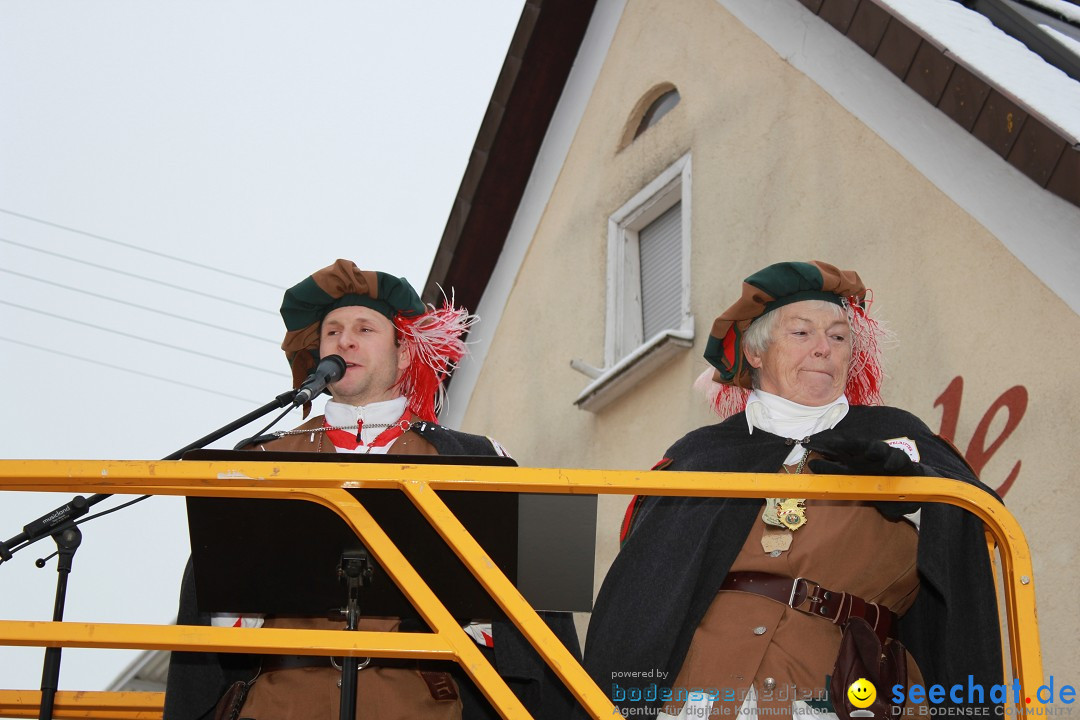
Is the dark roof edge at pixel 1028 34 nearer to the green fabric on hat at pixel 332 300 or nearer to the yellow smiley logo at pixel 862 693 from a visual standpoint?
the green fabric on hat at pixel 332 300

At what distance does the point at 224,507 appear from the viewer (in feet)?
11.3

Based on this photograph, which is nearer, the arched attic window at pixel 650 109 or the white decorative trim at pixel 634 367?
the white decorative trim at pixel 634 367

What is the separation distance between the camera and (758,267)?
293 inches

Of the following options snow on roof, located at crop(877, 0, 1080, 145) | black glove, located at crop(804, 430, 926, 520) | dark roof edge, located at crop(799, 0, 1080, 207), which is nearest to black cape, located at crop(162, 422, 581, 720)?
black glove, located at crop(804, 430, 926, 520)

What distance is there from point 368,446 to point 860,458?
1.72 m

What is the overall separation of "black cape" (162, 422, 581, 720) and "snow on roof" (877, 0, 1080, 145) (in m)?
2.69

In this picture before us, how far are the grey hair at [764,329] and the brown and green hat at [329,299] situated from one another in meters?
1.16

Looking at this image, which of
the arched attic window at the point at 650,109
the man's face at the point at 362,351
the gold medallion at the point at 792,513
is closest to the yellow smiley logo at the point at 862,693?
the gold medallion at the point at 792,513

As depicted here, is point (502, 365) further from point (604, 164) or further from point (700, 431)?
point (700, 431)

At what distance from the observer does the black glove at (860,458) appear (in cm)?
329

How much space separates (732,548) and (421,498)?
1.05m

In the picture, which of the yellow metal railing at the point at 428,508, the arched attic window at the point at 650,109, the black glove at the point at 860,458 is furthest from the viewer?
the arched attic window at the point at 650,109

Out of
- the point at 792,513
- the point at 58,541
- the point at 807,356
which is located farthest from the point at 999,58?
the point at 58,541

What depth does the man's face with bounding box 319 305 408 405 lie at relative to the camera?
4.62 m
